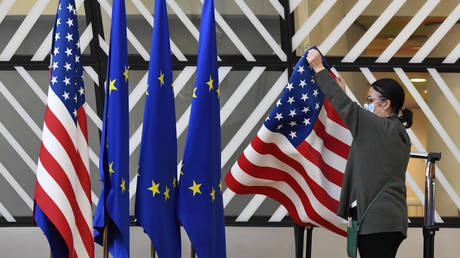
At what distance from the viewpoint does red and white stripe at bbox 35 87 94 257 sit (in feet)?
12.1

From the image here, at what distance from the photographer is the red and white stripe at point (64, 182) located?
3676 millimetres

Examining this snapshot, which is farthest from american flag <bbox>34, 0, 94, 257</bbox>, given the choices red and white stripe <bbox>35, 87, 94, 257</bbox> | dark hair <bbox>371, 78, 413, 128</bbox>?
dark hair <bbox>371, 78, 413, 128</bbox>

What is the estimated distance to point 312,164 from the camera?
4.59 m

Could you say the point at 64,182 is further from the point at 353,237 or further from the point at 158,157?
the point at 353,237

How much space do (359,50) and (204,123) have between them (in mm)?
2459

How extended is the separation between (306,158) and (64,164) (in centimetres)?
156

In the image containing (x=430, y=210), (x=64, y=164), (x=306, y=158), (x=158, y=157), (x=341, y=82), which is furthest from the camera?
(x=306, y=158)

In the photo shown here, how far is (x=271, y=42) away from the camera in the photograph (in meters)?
6.09

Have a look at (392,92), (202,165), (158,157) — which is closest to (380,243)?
(392,92)

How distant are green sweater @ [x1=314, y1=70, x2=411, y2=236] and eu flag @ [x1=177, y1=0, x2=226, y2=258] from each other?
2.07ft

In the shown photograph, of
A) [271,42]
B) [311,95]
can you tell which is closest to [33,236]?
[271,42]

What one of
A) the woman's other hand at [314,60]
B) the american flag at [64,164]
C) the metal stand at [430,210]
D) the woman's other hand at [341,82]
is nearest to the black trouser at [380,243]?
the metal stand at [430,210]

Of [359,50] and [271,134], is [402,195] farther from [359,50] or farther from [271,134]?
[359,50]

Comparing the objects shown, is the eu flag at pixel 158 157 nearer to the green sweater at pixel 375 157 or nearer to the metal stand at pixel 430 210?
the green sweater at pixel 375 157
